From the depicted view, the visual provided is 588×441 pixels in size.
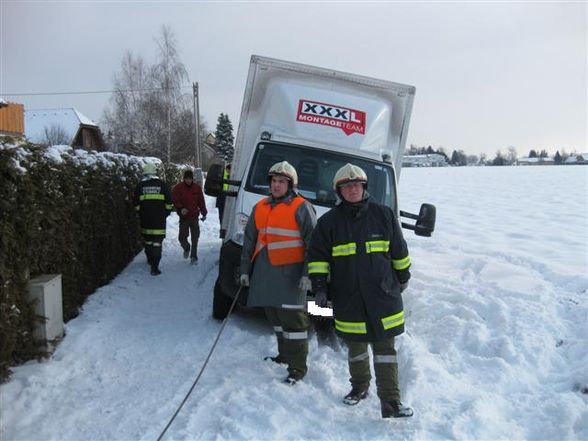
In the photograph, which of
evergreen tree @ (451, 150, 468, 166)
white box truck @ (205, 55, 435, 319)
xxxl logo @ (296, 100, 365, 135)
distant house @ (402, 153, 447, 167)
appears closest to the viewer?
white box truck @ (205, 55, 435, 319)

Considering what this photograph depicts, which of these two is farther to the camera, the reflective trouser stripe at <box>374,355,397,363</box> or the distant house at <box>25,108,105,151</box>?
the distant house at <box>25,108,105,151</box>

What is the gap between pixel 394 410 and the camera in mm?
3850

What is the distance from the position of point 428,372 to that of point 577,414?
1223mm

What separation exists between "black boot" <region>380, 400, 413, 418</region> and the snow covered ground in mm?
68

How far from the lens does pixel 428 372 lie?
4684 millimetres

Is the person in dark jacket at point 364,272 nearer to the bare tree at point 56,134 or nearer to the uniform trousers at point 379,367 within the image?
the uniform trousers at point 379,367

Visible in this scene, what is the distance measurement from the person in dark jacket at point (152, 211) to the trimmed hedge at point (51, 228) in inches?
16.0

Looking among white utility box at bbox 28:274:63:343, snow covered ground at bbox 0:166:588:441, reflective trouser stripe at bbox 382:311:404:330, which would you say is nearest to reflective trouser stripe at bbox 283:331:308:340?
snow covered ground at bbox 0:166:588:441

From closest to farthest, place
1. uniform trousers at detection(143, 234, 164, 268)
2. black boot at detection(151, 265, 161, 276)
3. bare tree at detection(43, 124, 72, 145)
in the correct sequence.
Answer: uniform trousers at detection(143, 234, 164, 268), black boot at detection(151, 265, 161, 276), bare tree at detection(43, 124, 72, 145)

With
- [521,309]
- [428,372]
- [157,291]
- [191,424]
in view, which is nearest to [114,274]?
[157,291]

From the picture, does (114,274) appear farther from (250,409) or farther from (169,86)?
(169,86)

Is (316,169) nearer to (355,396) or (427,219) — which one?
(427,219)

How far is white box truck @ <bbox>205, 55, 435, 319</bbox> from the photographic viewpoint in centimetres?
598

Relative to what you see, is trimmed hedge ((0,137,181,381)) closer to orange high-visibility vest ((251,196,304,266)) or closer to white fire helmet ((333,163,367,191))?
orange high-visibility vest ((251,196,304,266))
